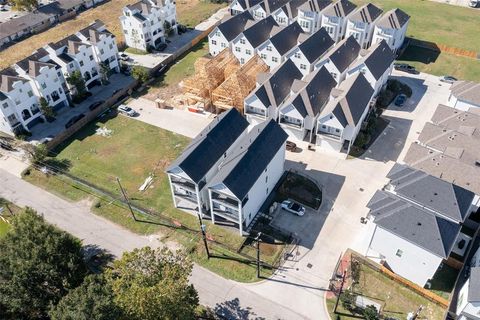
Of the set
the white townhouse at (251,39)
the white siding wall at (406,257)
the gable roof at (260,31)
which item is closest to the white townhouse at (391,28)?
the white townhouse at (251,39)

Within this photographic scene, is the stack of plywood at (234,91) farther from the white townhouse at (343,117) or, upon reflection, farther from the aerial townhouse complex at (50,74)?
the aerial townhouse complex at (50,74)

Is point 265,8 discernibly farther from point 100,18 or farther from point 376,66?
point 100,18

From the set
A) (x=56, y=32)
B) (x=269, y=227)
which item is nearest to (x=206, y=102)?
(x=269, y=227)

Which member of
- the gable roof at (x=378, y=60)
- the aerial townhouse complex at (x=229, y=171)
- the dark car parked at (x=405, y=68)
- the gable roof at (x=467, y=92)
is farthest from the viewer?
the dark car parked at (x=405, y=68)

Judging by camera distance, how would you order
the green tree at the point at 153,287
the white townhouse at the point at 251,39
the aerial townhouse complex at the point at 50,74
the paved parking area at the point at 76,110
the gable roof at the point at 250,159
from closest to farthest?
the green tree at the point at 153,287
the gable roof at the point at 250,159
the aerial townhouse complex at the point at 50,74
the paved parking area at the point at 76,110
the white townhouse at the point at 251,39

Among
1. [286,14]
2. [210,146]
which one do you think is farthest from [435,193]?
[286,14]

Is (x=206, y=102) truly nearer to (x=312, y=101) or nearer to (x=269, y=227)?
(x=312, y=101)
